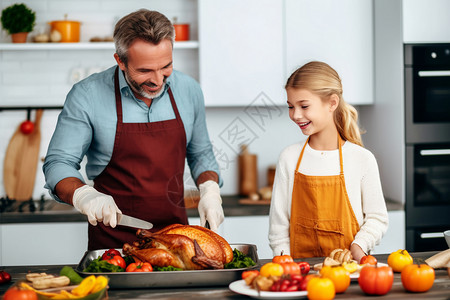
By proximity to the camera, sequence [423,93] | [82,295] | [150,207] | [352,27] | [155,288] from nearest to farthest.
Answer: [82,295] < [155,288] < [150,207] < [423,93] < [352,27]

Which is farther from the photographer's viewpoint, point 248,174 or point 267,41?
point 248,174

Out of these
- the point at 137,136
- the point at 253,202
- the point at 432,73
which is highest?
the point at 432,73

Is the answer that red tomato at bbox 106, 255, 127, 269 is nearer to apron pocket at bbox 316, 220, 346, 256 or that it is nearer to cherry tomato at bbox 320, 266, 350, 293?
cherry tomato at bbox 320, 266, 350, 293

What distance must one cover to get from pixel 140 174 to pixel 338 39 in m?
1.93

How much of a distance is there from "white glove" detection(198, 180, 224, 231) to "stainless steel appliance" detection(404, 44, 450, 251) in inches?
64.3

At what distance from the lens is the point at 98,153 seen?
2.40 metres

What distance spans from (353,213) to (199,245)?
84 cm

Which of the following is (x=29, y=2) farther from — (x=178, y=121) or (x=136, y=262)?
(x=136, y=262)

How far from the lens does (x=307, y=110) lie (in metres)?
2.24

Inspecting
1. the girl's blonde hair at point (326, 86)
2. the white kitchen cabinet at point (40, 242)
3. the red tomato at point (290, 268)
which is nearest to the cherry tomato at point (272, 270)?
the red tomato at point (290, 268)

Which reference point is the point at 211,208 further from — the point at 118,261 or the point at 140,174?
the point at 118,261

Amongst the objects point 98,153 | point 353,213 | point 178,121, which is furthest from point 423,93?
point 98,153

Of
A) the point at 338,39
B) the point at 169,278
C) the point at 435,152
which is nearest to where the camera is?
the point at 169,278

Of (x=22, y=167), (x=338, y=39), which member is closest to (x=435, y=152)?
(x=338, y=39)
